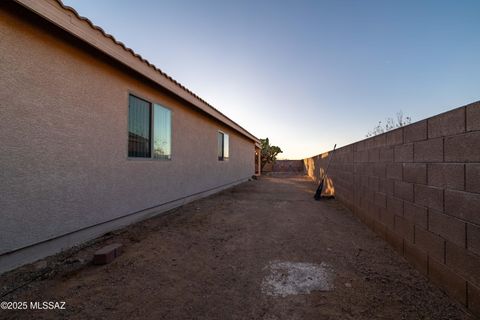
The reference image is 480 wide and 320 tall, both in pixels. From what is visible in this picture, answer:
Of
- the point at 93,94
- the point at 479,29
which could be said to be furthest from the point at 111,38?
the point at 479,29

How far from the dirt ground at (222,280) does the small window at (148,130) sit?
1685 mm

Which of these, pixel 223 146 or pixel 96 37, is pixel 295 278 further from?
pixel 223 146

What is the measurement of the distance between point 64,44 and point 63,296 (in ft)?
10.5

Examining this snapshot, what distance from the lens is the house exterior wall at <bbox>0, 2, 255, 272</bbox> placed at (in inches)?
92.9

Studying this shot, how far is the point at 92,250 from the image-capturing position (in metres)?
3.07

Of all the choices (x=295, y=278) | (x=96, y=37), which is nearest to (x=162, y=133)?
(x=96, y=37)

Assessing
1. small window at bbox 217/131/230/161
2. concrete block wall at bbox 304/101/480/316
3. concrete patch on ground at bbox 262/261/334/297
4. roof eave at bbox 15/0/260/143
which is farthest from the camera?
small window at bbox 217/131/230/161

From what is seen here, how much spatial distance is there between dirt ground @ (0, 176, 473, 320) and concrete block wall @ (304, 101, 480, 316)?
23 centimetres

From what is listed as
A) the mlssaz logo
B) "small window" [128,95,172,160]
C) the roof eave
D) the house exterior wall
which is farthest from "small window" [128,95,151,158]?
the mlssaz logo

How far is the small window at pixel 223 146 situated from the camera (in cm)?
971

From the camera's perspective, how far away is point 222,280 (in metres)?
2.35

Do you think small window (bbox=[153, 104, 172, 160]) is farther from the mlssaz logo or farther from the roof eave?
the mlssaz logo

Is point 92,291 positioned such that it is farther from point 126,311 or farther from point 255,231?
point 255,231

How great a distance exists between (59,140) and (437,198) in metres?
4.64
